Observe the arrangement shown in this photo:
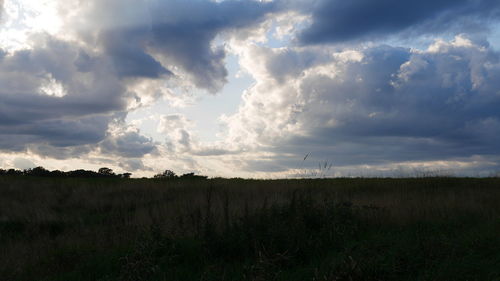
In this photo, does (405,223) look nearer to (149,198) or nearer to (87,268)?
(87,268)

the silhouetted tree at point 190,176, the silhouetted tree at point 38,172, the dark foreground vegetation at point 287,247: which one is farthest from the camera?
the silhouetted tree at point 38,172

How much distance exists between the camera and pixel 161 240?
6.45 metres

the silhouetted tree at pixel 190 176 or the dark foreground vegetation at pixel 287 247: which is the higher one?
the silhouetted tree at pixel 190 176

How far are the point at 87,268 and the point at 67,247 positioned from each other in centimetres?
→ 214

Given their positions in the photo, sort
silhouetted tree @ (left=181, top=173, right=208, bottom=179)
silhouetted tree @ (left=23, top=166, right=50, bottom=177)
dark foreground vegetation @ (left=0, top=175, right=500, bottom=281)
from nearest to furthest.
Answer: dark foreground vegetation @ (left=0, top=175, right=500, bottom=281), silhouetted tree @ (left=181, top=173, right=208, bottom=179), silhouetted tree @ (left=23, top=166, right=50, bottom=177)

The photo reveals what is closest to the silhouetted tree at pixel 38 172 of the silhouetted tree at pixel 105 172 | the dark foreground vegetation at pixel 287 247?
the silhouetted tree at pixel 105 172

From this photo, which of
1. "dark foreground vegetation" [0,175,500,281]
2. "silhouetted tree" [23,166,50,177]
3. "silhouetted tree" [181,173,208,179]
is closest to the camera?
"dark foreground vegetation" [0,175,500,281]

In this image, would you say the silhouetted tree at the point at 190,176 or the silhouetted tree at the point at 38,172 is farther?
the silhouetted tree at the point at 38,172

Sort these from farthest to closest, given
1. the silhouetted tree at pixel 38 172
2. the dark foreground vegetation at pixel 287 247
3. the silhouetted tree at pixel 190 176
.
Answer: the silhouetted tree at pixel 38 172 → the silhouetted tree at pixel 190 176 → the dark foreground vegetation at pixel 287 247

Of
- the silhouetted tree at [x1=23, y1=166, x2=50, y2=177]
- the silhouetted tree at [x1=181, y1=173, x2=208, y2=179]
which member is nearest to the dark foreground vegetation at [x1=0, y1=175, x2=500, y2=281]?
the silhouetted tree at [x1=181, y1=173, x2=208, y2=179]

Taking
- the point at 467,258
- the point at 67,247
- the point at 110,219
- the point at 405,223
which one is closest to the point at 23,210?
the point at 110,219

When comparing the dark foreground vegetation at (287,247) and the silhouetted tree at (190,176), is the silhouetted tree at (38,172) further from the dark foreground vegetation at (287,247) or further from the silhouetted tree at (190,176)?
the dark foreground vegetation at (287,247)

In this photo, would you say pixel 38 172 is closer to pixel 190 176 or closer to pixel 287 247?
pixel 190 176

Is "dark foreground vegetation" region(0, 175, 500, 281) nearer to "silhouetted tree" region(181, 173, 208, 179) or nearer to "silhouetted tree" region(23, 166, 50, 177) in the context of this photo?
"silhouetted tree" region(181, 173, 208, 179)
